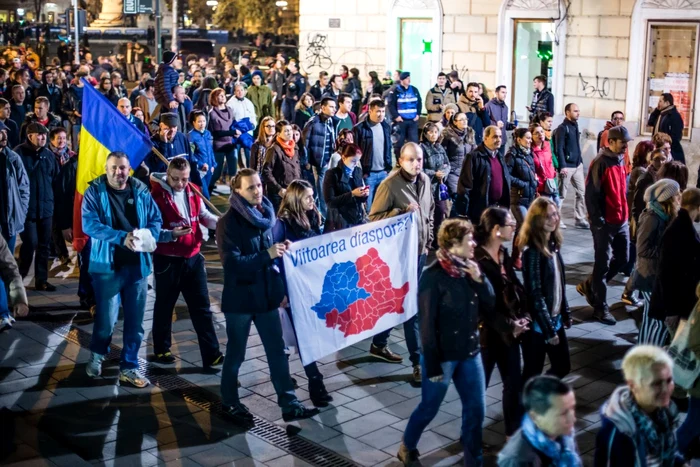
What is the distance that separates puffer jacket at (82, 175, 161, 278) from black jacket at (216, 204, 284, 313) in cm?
107

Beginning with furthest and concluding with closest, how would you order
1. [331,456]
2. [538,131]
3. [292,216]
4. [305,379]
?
[538,131], [305,379], [292,216], [331,456]

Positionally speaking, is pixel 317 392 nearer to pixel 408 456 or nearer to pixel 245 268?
pixel 245 268

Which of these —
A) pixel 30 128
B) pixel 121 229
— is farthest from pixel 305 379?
pixel 30 128

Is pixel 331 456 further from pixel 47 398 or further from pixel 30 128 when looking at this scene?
pixel 30 128

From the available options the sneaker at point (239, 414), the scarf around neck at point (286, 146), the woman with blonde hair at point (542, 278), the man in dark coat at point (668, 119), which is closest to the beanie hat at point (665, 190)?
the woman with blonde hair at point (542, 278)

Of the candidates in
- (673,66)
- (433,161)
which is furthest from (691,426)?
(673,66)

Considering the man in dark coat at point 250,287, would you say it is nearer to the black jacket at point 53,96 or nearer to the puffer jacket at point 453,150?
the puffer jacket at point 453,150

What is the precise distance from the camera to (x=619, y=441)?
15.2 feet

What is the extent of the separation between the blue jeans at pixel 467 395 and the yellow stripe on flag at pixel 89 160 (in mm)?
4111

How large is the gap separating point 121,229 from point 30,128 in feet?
11.7

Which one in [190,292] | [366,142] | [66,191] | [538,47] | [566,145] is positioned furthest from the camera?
[538,47]

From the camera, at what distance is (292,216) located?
26.1 feet

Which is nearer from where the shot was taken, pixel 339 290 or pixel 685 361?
pixel 685 361

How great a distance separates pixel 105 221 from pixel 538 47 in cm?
1466
